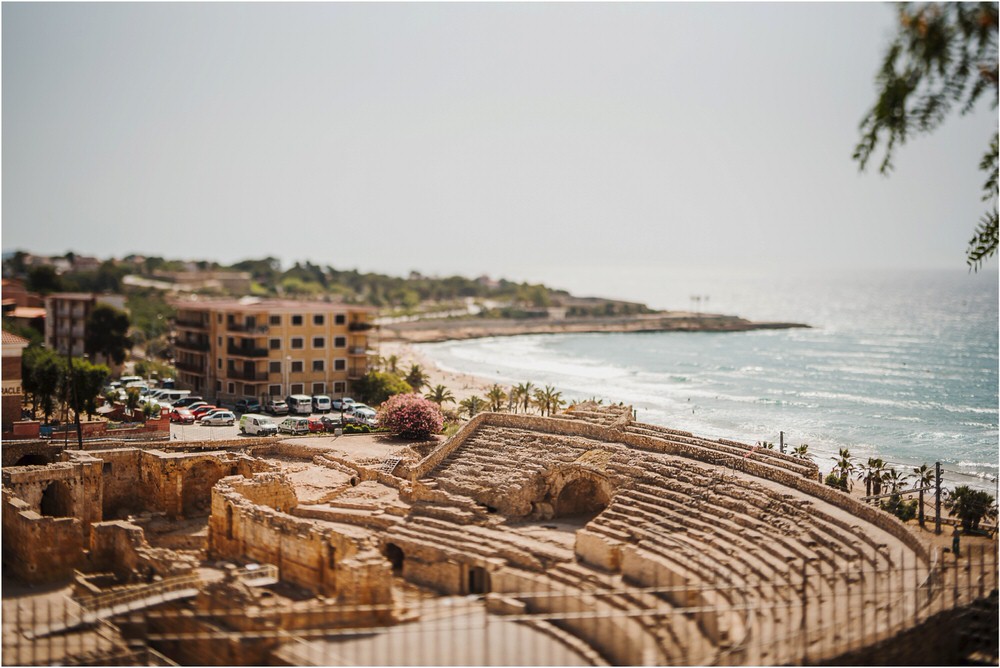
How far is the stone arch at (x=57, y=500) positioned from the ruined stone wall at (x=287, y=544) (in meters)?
5.08

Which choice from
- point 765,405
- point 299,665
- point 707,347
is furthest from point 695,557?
point 707,347

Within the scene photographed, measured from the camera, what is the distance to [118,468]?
33.4m

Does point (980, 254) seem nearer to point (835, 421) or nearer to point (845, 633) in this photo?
point (845, 633)

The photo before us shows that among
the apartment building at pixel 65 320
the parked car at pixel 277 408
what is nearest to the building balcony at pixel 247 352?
the parked car at pixel 277 408

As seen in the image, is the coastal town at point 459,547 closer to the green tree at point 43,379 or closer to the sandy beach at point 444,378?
the green tree at point 43,379

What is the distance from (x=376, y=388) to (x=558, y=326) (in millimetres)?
94527

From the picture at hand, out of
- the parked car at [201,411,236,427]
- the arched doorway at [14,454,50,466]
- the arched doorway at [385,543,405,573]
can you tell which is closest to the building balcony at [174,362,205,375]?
the parked car at [201,411,236,427]

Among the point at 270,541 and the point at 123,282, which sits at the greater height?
the point at 123,282

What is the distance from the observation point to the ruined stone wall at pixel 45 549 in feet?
83.7

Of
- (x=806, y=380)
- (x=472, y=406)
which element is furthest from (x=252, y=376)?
(x=806, y=380)

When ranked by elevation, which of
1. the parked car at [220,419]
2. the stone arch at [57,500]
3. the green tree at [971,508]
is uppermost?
the parked car at [220,419]

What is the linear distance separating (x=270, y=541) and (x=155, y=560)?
3002mm

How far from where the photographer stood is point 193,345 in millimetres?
62969

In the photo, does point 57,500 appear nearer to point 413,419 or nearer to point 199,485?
point 199,485
